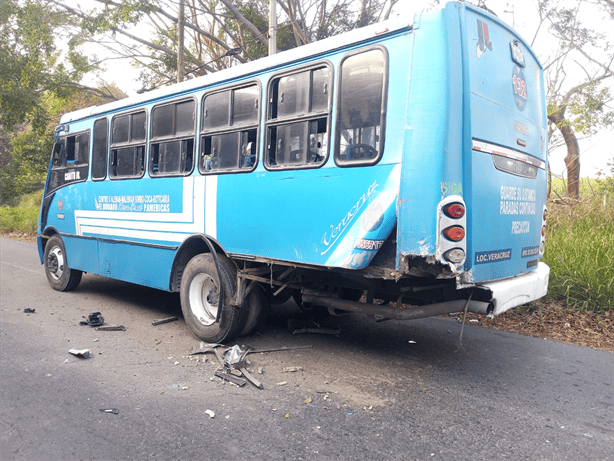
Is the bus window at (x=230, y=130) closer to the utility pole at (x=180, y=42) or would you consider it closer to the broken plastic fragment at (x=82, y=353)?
the broken plastic fragment at (x=82, y=353)

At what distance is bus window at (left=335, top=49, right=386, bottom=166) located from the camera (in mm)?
4043

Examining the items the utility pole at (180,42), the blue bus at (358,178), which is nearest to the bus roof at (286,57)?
the blue bus at (358,178)

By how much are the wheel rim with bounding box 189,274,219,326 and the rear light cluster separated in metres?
2.70

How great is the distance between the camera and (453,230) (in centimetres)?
376

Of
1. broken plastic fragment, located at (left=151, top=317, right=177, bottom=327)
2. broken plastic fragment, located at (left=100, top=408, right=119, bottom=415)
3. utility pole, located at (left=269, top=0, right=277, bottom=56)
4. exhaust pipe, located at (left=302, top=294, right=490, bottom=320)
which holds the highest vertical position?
utility pole, located at (left=269, top=0, right=277, bottom=56)

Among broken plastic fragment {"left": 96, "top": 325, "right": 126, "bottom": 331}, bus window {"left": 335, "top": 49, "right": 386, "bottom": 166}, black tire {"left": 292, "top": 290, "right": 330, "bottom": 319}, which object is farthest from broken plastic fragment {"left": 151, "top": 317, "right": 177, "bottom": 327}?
bus window {"left": 335, "top": 49, "right": 386, "bottom": 166}

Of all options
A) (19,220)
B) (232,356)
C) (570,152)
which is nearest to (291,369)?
(232,356)

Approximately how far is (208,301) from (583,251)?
209 inches

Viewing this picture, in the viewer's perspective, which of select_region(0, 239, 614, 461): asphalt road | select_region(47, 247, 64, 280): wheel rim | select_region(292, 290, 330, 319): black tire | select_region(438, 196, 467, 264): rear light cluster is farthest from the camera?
select_region(47, 247, 64, 280): wheel rim

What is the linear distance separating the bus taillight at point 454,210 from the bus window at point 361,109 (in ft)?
2.26

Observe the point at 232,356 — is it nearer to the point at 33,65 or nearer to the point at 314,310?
the point at 314,310

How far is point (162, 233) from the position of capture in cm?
611

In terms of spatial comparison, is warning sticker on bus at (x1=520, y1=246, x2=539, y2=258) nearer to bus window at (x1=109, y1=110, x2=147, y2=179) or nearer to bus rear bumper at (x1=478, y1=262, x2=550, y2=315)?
bus rear bumper at (x1=478, y1=262, x2=550, y2=315)

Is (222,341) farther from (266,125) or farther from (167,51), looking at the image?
(167,51)
